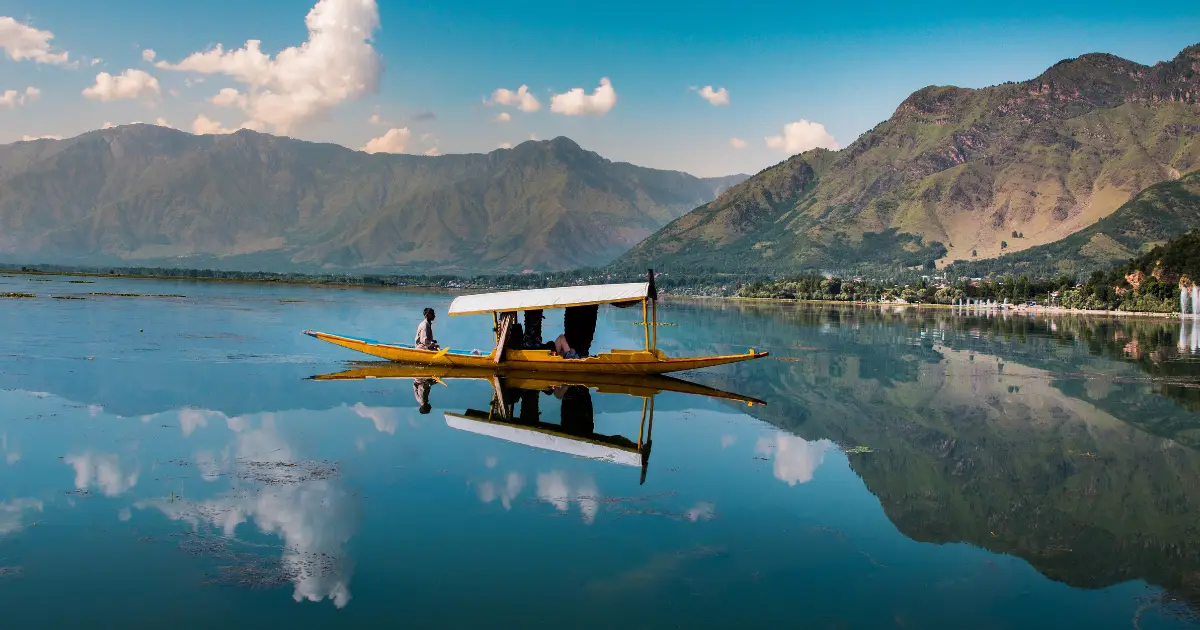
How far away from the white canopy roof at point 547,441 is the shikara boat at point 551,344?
935 centimetres

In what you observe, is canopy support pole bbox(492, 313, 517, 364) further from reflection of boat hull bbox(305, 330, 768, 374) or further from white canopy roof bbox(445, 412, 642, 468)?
white canopy roof bbox(445, 412, 642, 468)

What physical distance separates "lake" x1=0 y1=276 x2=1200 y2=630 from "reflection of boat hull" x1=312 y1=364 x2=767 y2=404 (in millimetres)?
955

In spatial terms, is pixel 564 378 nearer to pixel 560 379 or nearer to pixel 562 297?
pixel 560 379

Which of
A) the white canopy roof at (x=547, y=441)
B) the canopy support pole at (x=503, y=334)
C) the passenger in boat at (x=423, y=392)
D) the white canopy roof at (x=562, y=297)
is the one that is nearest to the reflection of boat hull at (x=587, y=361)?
the canopy support pole at (x=503, y=334)

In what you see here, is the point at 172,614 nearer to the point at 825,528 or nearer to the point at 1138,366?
the point at 825,528

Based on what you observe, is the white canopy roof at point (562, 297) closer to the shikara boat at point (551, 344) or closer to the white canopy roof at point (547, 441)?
the shikara boat at point (551, 344)

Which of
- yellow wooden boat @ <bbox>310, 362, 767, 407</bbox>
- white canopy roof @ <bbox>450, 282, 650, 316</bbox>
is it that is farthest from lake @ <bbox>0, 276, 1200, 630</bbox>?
→ white canopy roof @ <bbox>450, 282, 650, 316</bbox>

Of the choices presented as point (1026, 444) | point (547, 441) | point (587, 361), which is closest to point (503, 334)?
point (587, 361)

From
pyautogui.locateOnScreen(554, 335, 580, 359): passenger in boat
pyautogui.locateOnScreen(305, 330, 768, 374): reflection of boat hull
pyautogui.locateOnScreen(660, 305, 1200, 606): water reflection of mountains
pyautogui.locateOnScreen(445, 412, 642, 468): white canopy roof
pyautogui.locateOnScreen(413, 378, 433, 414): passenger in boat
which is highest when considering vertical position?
pyautogui.locateOnScreen(554, 335, 580, 359): passenger in boat

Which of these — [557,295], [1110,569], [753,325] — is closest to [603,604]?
[1110,569]

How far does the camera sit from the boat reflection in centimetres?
2158

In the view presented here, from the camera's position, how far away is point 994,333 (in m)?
77.4

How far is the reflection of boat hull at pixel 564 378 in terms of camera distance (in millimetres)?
31950

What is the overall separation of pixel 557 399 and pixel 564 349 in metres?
5.16
